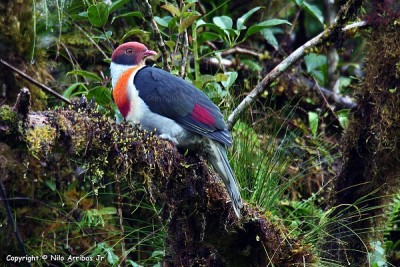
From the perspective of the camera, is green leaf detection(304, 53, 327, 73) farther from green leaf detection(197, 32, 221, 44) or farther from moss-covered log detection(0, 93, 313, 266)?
moss-covered log detection(0, 93, 313, 266)

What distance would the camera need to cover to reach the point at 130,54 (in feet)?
17.1

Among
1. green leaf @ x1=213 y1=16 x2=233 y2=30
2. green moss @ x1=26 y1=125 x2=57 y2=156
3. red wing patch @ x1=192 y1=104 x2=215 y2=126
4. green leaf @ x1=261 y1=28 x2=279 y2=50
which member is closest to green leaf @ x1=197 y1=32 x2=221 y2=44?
green leaf @ x1=213 y1=16 x2=233 y2=30

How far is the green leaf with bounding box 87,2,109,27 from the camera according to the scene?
5.02 meters

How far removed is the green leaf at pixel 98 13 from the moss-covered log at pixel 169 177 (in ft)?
3.76

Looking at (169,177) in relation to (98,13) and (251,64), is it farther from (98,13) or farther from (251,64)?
(251,64)

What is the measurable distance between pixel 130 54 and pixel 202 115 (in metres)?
0.87

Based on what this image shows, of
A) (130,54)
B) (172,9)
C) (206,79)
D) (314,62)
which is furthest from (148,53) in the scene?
(314,62)

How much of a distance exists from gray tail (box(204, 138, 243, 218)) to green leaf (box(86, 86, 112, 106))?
1015mm

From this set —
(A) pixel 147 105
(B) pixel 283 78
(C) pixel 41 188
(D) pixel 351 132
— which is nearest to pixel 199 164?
(A) pixel 147 105

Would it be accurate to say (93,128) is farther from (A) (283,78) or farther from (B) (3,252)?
(A) (283,78)

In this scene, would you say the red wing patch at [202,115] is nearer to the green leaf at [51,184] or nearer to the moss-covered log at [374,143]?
the moss-covered log at [374,143]

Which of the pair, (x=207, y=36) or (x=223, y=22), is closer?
(x=223, y=22)

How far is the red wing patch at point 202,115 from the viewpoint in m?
4.59

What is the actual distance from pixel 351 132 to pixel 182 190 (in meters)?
1.64
